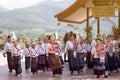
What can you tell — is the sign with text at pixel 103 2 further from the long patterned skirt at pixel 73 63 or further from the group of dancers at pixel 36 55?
the long patterned skirt at pixel 73 63

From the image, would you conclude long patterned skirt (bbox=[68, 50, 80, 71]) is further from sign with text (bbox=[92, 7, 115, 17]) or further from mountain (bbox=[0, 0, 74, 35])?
mountain (bbox=[0, 0, 74, 35])

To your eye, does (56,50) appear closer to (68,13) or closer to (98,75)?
(98,75)

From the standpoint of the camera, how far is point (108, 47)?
53.4 ft

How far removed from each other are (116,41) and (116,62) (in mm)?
948

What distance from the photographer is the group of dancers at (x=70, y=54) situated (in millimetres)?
14719

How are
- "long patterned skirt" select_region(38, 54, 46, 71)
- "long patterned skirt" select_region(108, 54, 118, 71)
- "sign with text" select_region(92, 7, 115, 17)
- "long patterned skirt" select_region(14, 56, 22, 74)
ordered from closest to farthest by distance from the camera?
"long patterned skirt" select_region(14, 56, 22, 74) < "long patterned skirt" select_region(108, 54, 118, 71) < "sign with text" select_region(92, 7, 115, 17) < "long patterned skirt" select_region(38, 54, 46, 71)

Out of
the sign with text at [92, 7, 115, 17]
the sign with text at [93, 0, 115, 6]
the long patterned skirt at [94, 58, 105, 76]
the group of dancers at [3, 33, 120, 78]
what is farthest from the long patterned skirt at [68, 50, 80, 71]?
the sign with text at [93, 0, 115, 6]

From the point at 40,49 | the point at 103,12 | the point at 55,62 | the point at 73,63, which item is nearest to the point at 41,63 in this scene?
the point at 40,49

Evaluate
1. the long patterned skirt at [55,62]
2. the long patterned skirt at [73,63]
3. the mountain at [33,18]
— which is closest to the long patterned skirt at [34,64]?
the long patterned skirt at [73,63]

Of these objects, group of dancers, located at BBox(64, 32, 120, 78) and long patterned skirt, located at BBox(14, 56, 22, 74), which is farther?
long patterned skirt, located at BBox(14, 56, 22, 74)

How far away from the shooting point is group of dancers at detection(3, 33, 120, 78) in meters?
14.7

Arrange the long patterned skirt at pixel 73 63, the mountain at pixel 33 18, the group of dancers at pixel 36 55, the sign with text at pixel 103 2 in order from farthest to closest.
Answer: the mountain at pixel 33 18
the sign with text at pixel 103 2
the long patterned skirt at pixel 73 63
the group of dancers at pixel 36 55

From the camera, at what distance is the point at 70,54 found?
16.3m

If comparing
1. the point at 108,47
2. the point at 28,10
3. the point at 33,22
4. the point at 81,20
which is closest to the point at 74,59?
the point at 108,47
